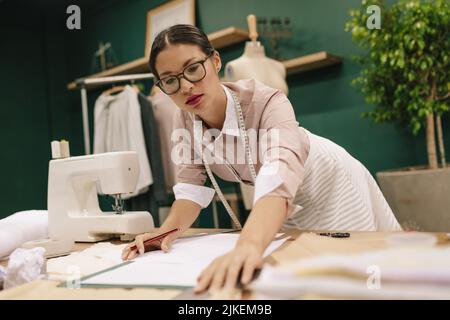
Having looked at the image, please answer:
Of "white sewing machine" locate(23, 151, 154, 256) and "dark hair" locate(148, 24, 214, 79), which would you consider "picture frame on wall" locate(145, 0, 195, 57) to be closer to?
"white sewing machine" locate(23, 151, 154, 256)

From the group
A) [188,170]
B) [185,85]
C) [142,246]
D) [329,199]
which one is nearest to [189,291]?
[142,246]

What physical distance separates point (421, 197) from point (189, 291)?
1.80 metres

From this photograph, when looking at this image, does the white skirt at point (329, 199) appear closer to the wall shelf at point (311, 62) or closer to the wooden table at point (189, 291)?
the wooden table at point (189, 291)

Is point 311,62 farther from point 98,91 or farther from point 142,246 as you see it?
point 98,91

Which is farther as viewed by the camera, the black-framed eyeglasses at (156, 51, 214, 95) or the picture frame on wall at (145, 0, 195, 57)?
the picture frame on wall at (145, 0, 195, 57)

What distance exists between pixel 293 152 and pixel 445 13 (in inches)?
64.4

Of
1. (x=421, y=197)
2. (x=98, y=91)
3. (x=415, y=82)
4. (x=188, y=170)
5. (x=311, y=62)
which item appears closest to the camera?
(x=188, y=170)

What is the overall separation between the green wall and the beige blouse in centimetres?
169

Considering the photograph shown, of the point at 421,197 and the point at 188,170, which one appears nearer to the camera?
the point at 188,170

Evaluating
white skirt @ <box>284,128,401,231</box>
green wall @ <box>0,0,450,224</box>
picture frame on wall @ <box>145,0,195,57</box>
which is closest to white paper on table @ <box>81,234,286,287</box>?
white skirt @ <box>284,128,401,231</box>

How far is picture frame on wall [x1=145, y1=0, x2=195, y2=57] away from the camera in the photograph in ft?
11.2

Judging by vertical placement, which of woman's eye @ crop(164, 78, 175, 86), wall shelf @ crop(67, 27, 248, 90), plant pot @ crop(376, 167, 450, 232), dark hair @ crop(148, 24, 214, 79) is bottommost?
plant pot @ crop(376, 167, 450, 232)

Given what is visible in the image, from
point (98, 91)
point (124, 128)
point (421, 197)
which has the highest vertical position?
point (98, 91)

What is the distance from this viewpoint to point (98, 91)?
434cm
